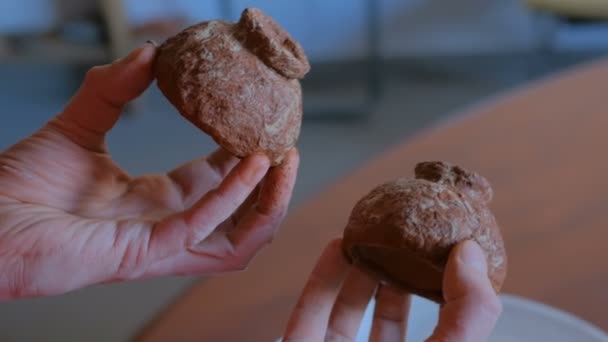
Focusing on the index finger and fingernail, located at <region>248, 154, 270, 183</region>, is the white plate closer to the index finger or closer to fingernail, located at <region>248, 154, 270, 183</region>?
the index finger

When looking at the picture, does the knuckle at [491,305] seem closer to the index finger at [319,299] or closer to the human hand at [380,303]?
the human hand at [380,303]

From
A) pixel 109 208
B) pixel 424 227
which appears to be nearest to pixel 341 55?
pixel 109 208

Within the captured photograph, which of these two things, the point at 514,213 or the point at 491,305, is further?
the point at 514,213

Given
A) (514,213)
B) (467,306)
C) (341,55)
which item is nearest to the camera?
(467,306)

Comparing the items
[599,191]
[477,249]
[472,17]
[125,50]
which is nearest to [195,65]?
[477,249]

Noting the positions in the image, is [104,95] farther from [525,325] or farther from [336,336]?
[525,325]
